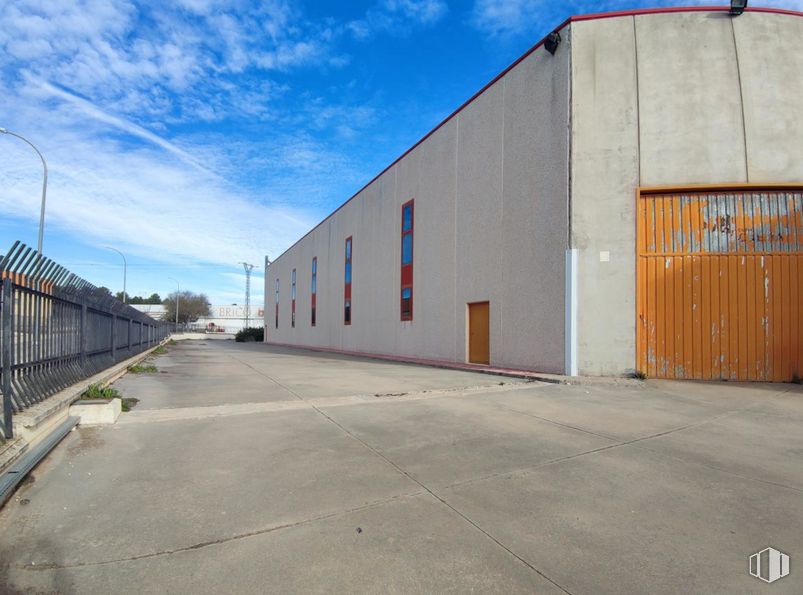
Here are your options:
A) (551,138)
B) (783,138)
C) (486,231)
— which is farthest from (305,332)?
(783,138)

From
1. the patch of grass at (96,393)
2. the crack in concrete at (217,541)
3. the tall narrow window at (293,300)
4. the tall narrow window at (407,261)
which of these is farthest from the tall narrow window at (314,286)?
the crack in concrete at (217,541)

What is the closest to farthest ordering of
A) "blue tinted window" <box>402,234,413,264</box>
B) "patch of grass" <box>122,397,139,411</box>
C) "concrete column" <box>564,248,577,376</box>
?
1. "patch of grass" <box>122,397,139,411</box>
2. "concrete column" <box>564,248,577,376</box>
3. "blue tinted window" <box>402,234,413,264</box>

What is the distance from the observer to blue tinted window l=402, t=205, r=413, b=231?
22.0m

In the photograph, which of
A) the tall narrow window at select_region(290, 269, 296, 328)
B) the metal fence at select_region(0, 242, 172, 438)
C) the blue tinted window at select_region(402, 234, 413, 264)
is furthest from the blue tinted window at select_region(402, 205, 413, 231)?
the tall narrow window at select_region(290, 269, 296, 328)

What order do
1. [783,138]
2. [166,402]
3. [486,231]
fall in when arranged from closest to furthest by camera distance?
[166,402]
[783,138]
[486,231]

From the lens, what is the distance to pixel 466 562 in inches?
112

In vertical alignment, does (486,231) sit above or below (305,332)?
above

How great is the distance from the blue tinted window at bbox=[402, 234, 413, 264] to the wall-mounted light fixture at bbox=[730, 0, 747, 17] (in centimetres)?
1358

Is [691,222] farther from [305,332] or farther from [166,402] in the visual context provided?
[305,332]

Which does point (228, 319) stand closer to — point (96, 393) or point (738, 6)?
point (96, 393)

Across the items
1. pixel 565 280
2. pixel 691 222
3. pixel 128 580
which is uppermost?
pixel 691 222

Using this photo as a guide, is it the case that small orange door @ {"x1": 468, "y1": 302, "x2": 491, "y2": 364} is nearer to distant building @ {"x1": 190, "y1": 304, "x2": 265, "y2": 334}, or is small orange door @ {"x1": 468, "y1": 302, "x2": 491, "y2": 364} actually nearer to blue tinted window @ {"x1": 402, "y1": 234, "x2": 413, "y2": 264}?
blue tinted window @ {"x1": 402, "y1": 234, "x2": 413, "y2": 264}

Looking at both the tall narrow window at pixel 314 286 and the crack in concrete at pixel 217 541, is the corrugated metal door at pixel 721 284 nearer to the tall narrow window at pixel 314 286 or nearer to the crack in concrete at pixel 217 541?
the crack in concrete at pixel 217 541

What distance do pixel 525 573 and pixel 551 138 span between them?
41.6ft
